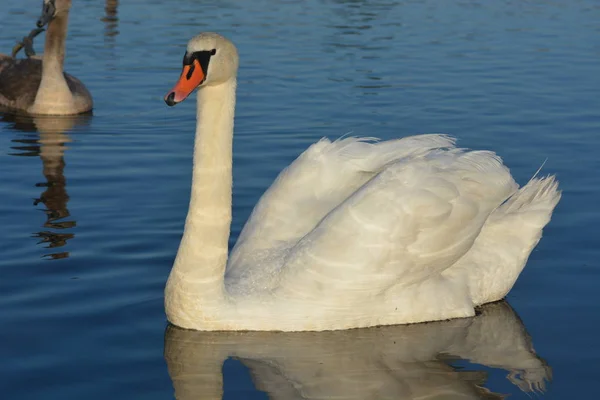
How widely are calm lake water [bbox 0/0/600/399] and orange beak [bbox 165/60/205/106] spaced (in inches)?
64.9

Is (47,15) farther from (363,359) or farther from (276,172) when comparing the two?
(363,359)

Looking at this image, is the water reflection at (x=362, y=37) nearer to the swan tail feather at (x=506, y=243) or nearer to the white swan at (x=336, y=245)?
the swan tail feather at (x=506, y=243)

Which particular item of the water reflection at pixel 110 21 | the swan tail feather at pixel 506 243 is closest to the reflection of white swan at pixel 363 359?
the swan tail feather at pixel 506 243

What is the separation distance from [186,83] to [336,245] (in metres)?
1.41

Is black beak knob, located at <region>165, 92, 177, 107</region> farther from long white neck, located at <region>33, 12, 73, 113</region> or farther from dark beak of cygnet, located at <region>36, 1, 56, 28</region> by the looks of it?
dark beak of cygnet, located at <region>36, 1, 56, 28</region>

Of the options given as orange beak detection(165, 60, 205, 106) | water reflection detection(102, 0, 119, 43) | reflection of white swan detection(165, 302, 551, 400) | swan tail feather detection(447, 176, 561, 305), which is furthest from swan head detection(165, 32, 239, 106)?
water reflection detection(102, 0, 119, 43)

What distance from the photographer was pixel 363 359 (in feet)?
25.0

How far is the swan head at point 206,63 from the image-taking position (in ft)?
23.8

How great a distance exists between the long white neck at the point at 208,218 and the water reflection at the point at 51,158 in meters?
2.02

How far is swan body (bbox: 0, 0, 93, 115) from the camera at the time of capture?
15758 millimetres

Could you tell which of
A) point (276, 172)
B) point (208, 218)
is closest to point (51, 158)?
point (276, 172)

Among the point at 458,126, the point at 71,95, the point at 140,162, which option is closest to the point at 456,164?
the point at 140,162

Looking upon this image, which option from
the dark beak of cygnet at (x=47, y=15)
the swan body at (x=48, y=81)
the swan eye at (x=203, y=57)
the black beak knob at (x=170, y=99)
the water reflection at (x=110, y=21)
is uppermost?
the swan eye at (x=203, y=57)

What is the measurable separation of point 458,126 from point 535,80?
11.6 ft
